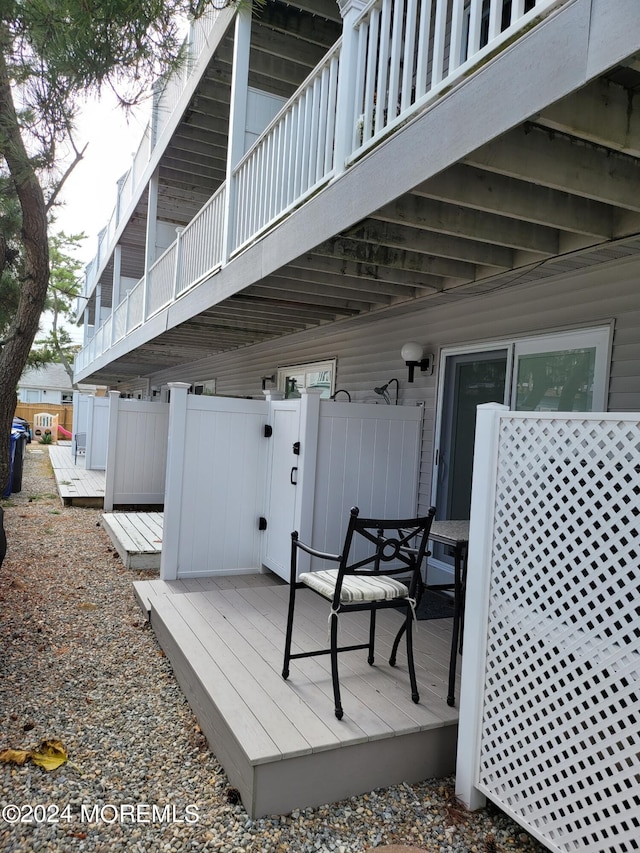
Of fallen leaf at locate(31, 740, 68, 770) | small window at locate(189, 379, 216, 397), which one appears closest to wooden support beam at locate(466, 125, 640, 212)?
fallen leaf at locate(31, 740, 68, 770)

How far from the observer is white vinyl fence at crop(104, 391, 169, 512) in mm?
9266

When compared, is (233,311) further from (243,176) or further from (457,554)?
(457,554)

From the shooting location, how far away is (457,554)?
3109 mm

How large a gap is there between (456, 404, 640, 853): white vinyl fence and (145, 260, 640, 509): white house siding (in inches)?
58.6

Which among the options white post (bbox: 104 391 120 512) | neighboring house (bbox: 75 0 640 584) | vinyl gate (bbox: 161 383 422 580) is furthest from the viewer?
white post (bbox: 104 391 120 512)

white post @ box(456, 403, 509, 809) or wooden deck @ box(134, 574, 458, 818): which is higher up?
white post @ box(456, 403, 509, 809)

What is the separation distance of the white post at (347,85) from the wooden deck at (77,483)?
27.1 feet

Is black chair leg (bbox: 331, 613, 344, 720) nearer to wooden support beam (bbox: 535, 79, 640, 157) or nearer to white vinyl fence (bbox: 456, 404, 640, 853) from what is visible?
white vinyl fence (bbox: 456, 404, 640, 853)

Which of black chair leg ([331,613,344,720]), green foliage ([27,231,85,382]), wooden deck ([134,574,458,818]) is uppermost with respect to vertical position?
green foliage ([27,231,85,382])

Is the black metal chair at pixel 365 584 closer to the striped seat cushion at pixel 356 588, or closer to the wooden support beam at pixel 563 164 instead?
the striped seat cushion at pixel 356 588

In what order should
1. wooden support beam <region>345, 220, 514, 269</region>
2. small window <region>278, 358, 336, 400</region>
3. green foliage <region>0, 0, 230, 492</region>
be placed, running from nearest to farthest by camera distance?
wooden support beam <region>345, 220, 514, 269</region>, green foliage <region>0, 0, 230, 492</region>, small window <region>278, 358, 336, 400</region>

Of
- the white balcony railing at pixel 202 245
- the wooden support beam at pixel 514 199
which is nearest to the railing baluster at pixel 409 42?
the wooden support beam at pixel 514 199

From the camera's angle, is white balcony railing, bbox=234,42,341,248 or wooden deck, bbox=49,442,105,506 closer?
white balcony railing, bbox=234,42,341,248

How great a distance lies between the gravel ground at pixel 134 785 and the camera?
225 cm
